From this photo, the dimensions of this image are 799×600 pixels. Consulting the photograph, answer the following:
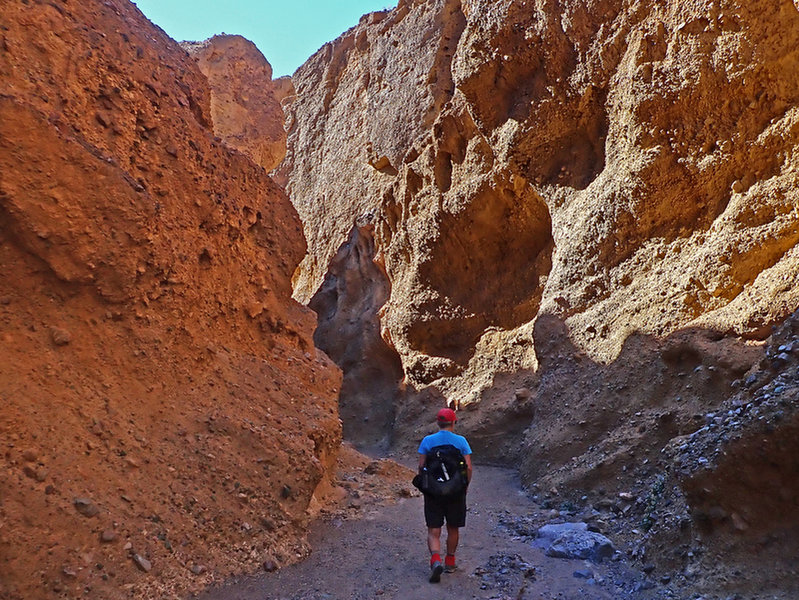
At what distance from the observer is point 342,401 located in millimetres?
17047

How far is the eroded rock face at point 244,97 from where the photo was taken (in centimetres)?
1348

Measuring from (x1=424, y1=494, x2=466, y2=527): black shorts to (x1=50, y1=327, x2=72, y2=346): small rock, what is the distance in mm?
3079

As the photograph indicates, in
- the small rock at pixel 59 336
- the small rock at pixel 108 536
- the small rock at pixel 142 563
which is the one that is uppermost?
the small rock at pixel 59 336

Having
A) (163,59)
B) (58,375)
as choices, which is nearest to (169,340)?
(58,375)

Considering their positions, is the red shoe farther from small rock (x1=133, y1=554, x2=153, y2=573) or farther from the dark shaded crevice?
the dark shaded crevice

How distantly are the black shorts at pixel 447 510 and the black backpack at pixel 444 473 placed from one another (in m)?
0.07

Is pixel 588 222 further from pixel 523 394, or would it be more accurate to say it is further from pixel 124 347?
pixel 124 347

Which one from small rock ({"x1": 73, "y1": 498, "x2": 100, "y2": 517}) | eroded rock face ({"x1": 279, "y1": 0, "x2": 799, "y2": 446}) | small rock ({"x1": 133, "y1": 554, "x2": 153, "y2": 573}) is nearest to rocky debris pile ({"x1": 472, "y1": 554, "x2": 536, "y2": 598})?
small rock ({"x1": 133, "y1": 554, "x2": 153, "y2": 573})

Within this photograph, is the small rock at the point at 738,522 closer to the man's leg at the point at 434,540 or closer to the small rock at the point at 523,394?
the man's leg at the point at 434,540

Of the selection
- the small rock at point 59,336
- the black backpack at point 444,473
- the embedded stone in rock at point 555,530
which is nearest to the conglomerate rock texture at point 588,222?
Result: the embedded stone in rock at point 555,530

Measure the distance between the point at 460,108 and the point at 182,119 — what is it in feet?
29.3

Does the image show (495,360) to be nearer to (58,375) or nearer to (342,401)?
(342,401)

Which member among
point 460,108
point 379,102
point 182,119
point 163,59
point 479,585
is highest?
point 379,102

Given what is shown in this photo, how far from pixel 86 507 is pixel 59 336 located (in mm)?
1382
